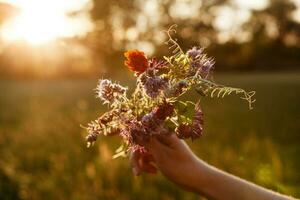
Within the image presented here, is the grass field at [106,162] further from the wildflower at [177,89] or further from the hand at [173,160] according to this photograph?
the wildflower at [177,89]

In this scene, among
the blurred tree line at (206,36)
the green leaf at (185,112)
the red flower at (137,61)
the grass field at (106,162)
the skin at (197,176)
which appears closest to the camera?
the red flower at (137,61)

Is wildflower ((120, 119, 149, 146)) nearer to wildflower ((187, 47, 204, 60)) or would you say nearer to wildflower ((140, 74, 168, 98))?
wildflower ((140, 74, 168, 98))

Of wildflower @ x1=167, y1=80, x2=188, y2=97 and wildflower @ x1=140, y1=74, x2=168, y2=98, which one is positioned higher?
wildflower @ x1=167, y1=80, x2=188, y2=97

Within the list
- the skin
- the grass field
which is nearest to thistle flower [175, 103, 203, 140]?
the skin

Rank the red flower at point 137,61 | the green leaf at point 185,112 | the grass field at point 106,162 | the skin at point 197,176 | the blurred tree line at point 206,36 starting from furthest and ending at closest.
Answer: the blurred tree line at point 206,36
the grass field at point 106,162
the skin at point 197,176
the green leaf at point 185,112
the red flower at point 137,61

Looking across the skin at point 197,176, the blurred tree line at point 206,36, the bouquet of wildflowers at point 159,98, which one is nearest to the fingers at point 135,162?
the skin at point 197,176

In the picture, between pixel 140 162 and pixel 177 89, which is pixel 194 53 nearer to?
pixel 177 89

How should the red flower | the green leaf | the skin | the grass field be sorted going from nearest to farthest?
the red flower → the green leaf → the skin → the grass field
